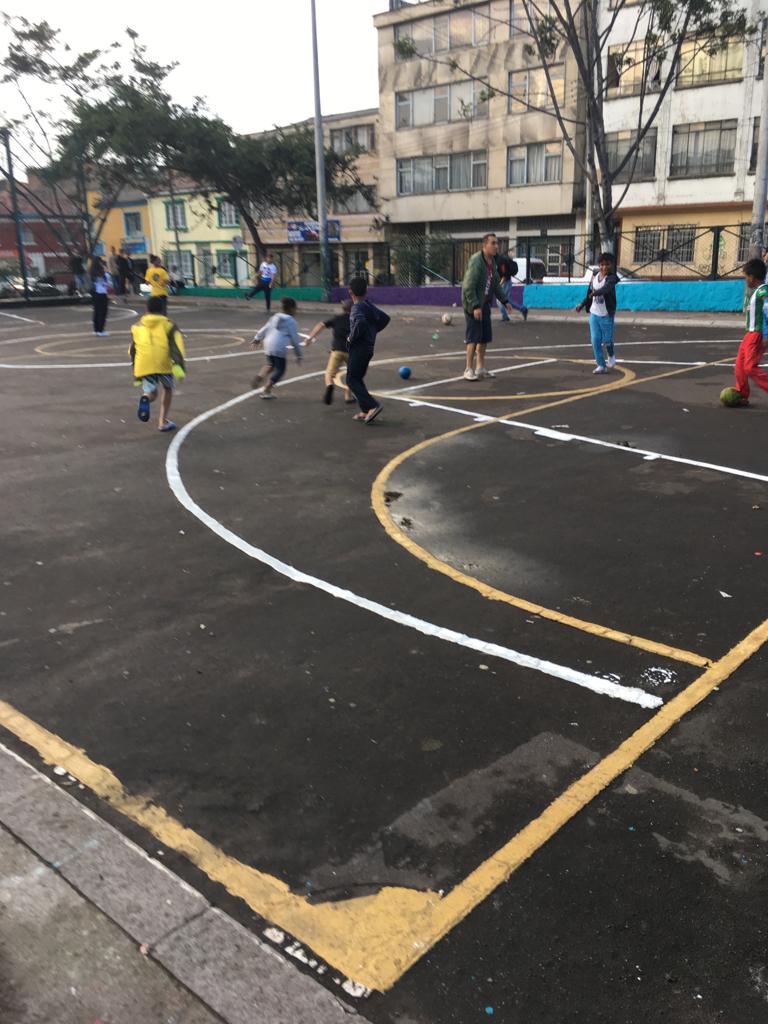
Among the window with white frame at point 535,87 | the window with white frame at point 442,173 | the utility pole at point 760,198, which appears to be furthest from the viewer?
the window with white frame at point 442,173

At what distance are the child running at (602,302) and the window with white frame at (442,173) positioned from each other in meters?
34.6

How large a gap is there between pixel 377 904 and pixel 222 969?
0.59 m

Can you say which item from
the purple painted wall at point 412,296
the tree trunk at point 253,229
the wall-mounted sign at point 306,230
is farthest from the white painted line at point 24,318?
the wall-mounted sign at point 306,230

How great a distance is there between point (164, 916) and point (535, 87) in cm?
4650

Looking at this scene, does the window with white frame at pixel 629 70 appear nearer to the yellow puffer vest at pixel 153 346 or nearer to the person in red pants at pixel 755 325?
the person in red pants at pixel 755 325

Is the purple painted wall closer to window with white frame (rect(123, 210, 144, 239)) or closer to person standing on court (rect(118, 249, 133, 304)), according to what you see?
person standing on court (rect(118, 249, 133, 304))

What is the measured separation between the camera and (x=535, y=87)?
43000 millimetres

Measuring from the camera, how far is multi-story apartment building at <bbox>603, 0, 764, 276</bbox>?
1485 inches

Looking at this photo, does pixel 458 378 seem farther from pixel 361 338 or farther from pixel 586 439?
pixel 586 439

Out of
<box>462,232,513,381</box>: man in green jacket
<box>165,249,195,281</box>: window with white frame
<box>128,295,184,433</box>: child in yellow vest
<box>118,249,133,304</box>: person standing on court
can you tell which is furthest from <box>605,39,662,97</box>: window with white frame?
<box>128,295,184,433</box>: child in yellow vest

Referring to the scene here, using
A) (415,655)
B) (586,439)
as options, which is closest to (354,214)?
(586,439)

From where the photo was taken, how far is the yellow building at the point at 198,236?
59.0 meters

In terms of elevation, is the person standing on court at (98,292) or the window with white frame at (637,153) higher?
the window with white frame at (637,153)

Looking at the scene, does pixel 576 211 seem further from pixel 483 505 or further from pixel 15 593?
pixel 15 593
